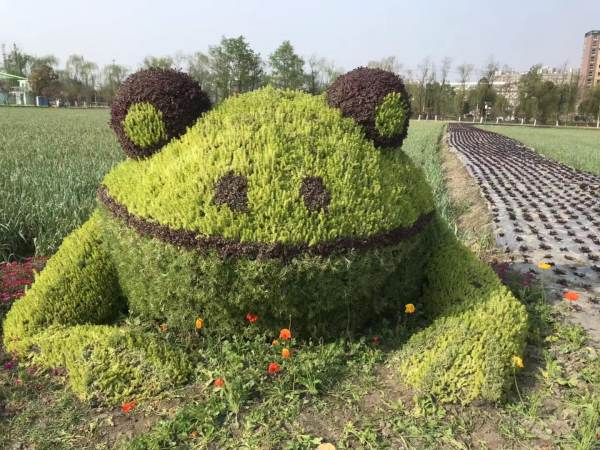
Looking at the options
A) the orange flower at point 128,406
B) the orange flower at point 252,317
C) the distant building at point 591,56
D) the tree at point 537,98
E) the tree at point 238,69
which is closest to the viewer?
the orange flower at point 128,406

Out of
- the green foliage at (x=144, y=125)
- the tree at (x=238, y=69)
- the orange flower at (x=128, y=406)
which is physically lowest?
the orange flower at (x=128, y=406)

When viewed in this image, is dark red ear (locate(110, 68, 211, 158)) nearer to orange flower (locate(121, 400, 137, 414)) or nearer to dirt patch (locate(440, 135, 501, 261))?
orange flower (locate(121, 400, 137, 414))

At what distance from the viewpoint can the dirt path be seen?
3.56 metres

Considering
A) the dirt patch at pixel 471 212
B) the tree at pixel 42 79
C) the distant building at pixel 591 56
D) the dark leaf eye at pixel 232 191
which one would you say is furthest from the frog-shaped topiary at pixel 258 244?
the distant building at pixel 591 56

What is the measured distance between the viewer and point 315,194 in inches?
92.5

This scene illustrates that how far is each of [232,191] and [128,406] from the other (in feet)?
3.66

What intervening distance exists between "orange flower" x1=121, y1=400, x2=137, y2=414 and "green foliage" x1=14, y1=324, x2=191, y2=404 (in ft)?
0.12

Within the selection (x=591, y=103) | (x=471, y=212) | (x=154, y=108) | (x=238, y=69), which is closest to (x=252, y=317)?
(x=154, y=108)

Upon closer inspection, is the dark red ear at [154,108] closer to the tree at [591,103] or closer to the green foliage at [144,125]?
the green foliage at [144,125]

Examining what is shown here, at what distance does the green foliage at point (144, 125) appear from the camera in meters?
2.52

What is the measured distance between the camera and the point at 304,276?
92.3 inches

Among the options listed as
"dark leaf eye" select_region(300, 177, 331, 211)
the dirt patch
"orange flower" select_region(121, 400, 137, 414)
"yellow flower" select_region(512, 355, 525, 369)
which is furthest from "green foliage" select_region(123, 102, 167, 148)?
the dirt patch

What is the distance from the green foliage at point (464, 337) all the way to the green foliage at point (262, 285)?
0.84 ft

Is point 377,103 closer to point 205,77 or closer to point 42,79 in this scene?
point 205,77
